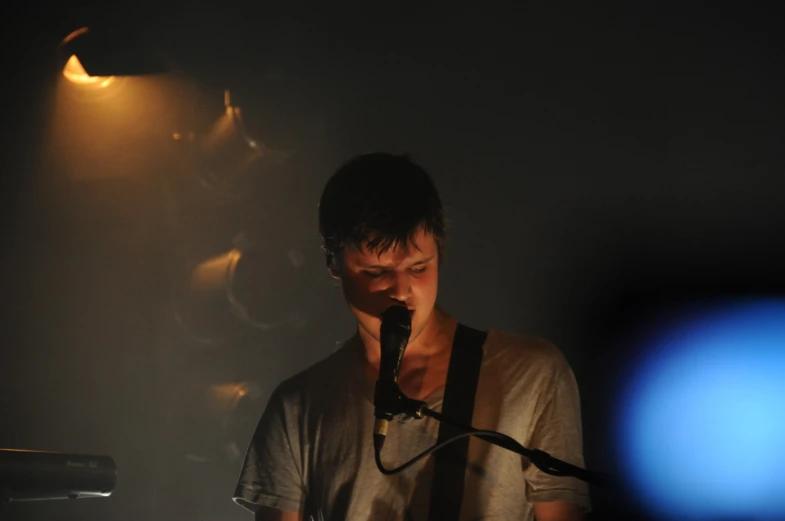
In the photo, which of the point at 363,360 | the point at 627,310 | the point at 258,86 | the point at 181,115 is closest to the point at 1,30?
the point at 181,115

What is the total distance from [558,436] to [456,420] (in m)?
0.25

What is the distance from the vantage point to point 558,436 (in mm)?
1847

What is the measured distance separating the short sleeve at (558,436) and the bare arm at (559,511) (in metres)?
0.01

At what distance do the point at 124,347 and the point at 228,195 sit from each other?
1.86 feet

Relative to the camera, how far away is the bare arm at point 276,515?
1.92m

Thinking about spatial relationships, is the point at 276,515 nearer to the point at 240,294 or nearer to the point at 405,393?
the point at 405,393

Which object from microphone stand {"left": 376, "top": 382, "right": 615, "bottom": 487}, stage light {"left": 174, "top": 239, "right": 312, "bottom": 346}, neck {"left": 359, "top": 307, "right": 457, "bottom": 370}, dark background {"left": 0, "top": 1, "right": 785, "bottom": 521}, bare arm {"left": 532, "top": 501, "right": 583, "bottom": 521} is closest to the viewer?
microphone stand {"left": 376, "top": 382, "right": 615, "bottom": 487}

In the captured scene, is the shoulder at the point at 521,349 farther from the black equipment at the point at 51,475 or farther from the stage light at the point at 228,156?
the black equipment at the point at 51,475

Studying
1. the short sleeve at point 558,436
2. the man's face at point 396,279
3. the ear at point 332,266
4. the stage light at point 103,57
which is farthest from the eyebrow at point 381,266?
the stage light at point 103,57

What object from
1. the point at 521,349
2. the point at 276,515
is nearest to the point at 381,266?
the point at 521,349

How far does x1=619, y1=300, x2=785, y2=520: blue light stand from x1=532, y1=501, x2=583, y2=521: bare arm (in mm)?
211

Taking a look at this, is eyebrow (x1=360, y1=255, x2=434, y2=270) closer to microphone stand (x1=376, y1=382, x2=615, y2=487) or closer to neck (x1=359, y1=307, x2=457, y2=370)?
neck (x1=359, y1=307, x2=457, y2=370)

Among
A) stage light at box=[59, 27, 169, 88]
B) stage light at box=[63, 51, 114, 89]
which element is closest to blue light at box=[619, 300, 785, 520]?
stage light at box=[59, 27, 169, 88]

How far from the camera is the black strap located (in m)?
1.81
